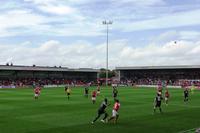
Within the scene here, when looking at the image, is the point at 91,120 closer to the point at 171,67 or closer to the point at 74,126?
the point at 74,126

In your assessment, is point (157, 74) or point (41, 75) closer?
point (41, 75)

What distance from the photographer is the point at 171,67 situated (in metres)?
128

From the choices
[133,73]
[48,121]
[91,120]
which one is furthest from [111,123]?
[133,73]

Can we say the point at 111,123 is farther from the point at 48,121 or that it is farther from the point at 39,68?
the point at 39,68

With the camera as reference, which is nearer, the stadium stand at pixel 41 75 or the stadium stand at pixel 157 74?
the stadium stand at pixel 41 75

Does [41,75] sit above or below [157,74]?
below

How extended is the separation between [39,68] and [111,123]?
9145cm

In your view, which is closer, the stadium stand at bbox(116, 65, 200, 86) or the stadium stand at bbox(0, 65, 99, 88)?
the stadium stand at bbox(0, 65, 99, 88)

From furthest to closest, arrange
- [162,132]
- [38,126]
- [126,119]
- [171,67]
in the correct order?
[171,67] < [126,119] < [38,126] < [162,132]

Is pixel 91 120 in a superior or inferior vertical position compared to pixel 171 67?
inferior

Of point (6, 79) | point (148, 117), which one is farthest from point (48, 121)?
point (6, 79)

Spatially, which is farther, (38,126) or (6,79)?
(6,79)

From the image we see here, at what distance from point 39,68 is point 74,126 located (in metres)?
92.6

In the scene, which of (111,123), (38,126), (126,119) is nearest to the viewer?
(38,126)
